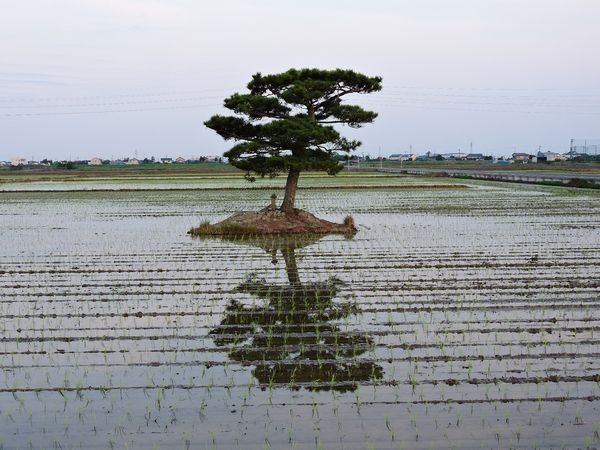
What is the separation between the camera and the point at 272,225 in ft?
60.6

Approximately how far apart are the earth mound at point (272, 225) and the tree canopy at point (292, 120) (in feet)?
1.40

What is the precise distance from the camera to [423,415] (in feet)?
18.1

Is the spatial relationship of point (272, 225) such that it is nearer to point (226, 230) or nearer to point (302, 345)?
point (226, 230)

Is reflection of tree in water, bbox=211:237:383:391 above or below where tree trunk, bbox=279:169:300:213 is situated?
below

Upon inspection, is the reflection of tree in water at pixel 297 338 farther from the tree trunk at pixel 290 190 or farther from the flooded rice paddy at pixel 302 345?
the tree trunk at pixel 290 190

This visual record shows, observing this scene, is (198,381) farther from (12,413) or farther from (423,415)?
(423,415)

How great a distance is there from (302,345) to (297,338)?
1.02ft

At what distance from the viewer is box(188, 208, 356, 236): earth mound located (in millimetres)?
18281

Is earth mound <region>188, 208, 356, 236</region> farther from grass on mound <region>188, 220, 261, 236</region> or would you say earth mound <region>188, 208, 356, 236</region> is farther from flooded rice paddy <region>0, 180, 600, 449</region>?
flooded rice paddy <region>0, 180, 600, 449</region>

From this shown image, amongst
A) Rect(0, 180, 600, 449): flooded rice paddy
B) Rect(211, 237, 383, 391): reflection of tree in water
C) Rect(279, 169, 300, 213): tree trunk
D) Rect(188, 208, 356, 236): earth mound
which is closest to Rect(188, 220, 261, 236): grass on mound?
Rect(188, 208, 356, 236): earth mound

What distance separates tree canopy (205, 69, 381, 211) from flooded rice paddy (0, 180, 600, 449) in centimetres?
324

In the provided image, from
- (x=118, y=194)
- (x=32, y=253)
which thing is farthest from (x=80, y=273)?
(x=118, y=194)

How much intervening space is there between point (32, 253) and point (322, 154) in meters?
7.65

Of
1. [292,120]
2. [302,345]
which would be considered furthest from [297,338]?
[292,120]
